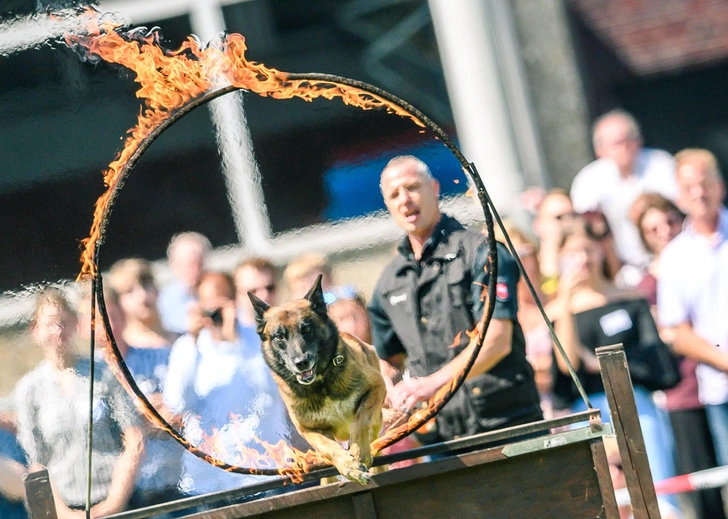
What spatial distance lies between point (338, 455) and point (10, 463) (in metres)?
2.45

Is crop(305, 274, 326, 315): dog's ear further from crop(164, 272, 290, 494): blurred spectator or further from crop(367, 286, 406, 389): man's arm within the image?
crop(164, 272, 290, 494): blurred spectator

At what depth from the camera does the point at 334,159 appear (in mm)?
5461

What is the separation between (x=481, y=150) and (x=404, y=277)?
3.01 m

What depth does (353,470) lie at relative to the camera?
414 centimetres

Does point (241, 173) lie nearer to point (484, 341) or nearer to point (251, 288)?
point (251, 288)

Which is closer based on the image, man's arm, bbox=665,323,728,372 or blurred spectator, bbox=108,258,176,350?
blurred spectator, bbox=108,258,176,350

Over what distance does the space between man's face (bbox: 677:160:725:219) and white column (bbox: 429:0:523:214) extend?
55.7 inches

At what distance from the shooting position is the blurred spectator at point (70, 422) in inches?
202

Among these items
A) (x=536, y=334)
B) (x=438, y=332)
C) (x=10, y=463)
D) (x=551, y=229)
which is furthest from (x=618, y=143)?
(x=10, y=463)

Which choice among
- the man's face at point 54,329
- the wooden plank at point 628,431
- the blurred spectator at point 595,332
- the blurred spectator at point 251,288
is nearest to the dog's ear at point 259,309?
the blurred spectator at point 251,288

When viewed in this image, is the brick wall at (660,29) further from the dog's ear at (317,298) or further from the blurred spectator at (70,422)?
the blurred spectator at (70,422)

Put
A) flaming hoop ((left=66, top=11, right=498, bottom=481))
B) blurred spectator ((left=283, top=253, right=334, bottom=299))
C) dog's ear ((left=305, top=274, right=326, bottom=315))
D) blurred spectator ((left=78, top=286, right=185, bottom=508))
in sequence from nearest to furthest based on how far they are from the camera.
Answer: flaming hoop ((left=66, top=11, right=498, bottom=481)) → dog's ear ((left=305, top=274, right=326, bottom=315)) → blurred spectator ((left=283, top=253, right=334, bottom=299)) → blurred spectator ((left=78, top=286, right=185, bottom=508))

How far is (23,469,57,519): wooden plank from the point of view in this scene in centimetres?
420

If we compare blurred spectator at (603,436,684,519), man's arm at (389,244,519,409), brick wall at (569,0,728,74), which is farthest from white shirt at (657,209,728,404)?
brick wall at (569,0,728,74)
